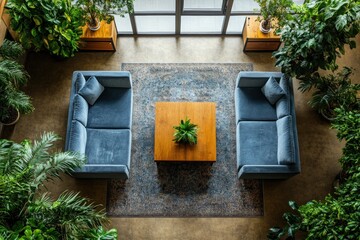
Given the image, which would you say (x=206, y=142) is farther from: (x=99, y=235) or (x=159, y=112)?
(x=99, y=235)

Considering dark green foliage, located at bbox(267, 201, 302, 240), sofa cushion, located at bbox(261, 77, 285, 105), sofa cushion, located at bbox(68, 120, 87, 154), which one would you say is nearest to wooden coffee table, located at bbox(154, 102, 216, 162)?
sofa cushion, located at bbox(261, 77, 285, 105)

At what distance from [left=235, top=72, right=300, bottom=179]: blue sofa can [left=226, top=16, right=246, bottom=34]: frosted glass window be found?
132cm

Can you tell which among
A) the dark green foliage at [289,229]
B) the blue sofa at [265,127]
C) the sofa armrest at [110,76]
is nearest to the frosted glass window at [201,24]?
the blue sofa at [265,127]

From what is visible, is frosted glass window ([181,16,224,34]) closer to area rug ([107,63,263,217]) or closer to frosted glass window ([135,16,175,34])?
frosted glass window ([135,16,175,34])

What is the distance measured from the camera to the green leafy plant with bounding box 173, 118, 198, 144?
5.50m

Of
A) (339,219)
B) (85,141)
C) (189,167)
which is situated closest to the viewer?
(339,219)

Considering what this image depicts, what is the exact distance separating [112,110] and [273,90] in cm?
246

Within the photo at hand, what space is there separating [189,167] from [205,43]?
2318 millimetres

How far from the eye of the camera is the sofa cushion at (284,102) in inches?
222

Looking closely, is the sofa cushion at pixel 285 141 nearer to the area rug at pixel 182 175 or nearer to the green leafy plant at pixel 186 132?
the area rug at pixel 182 175

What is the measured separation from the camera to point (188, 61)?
22.2 feet

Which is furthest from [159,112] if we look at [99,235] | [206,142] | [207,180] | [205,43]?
[99,235]

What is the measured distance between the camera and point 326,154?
6.16 m

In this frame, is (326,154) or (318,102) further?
(326,154)
